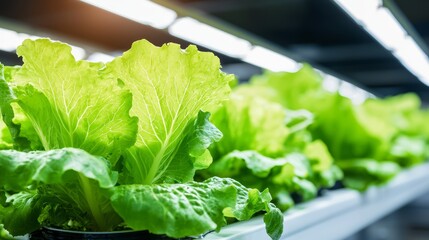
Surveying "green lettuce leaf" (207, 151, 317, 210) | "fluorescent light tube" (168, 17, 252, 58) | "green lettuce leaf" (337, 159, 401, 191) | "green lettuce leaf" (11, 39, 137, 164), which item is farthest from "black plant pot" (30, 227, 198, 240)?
"fluorescent light tube" (168, 17, 252, 58)

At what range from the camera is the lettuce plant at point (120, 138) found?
0.69m

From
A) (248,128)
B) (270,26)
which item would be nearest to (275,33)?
(270,26)

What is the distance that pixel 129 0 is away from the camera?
2424mm

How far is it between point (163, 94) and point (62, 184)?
8.5 inches

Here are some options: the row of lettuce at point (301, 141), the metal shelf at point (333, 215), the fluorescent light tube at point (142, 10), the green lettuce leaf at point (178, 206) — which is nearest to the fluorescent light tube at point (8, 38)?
the fluorescent light tube at point (142, 10)

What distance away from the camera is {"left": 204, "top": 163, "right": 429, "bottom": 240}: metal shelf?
1026mm

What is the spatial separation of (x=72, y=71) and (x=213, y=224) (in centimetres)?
31

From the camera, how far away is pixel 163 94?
799 millimetres

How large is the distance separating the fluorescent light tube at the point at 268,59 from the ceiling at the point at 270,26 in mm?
242

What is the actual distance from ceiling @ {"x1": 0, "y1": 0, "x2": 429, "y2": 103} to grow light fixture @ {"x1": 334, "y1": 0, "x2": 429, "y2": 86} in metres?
0.89

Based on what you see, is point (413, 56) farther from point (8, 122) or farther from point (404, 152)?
point (8, 122)

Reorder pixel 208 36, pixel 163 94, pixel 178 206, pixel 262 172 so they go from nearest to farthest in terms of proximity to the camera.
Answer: pixel 178 206
pixel 163 94
pixel 262 172
pixel 208 36

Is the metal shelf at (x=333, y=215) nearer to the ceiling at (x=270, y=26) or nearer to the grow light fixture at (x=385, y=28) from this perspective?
the grow light fixture at (x=385, y=28)

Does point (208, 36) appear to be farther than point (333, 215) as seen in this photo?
Yes
